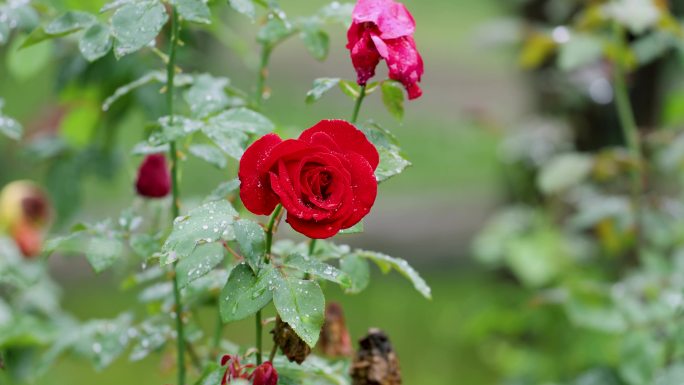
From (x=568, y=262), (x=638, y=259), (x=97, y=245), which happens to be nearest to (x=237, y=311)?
(x=97, y=245)

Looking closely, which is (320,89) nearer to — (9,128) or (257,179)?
(257,179)

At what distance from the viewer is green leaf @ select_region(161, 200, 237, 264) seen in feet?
2.34

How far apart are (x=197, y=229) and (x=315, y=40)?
404mm

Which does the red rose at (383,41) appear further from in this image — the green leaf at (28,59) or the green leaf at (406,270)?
the green leaf at (28,59)

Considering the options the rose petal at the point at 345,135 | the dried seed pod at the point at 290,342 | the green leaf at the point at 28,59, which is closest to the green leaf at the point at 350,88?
the rose petal at the point at 345,135

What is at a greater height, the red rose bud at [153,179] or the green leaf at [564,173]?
the green leaf at [564,173]

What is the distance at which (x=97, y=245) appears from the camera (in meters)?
0.97

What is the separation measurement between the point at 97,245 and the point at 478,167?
6.15m

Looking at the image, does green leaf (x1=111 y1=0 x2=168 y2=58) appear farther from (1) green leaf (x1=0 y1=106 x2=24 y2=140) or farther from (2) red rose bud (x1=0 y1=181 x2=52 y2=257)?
(2) red rose bud (x1=0 y1=181 x2=52 y2=257)

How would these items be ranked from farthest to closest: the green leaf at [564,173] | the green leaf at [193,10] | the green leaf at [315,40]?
the green leaf at [564,173] < the green leaf at [315,40] < the green leaf at [193,10]

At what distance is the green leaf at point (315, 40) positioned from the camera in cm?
105

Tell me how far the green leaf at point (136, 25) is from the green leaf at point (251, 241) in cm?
19

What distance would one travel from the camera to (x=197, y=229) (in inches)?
28.5

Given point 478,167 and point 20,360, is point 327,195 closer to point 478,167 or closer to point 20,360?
point 20,360
